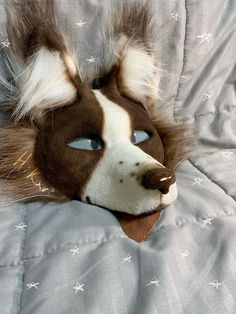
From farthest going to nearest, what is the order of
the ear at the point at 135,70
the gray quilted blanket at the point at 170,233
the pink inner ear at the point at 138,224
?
the ear at the point at 135,70, the pink inner ear at the point at 138,224, the gray quilted blanket at the point at 170,233

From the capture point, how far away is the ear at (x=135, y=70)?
0.74m

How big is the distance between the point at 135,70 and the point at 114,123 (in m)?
0.10

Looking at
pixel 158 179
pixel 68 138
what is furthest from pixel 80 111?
pixel 158 179

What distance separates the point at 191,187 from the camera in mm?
724

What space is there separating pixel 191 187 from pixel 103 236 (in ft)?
0.59

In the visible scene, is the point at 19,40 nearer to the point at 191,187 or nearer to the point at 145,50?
the point at 145,50

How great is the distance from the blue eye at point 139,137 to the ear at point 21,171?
0.13 m

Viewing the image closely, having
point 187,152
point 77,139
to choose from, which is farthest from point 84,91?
point 187,152

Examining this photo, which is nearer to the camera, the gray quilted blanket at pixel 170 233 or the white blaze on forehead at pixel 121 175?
the gray quilted blanket at pixel 170 233

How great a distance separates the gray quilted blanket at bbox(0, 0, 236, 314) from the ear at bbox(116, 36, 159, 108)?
7 centimetres

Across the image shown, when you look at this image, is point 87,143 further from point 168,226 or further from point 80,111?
point 168,226

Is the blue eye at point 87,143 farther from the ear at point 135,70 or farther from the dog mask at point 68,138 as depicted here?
the ear at point 135,70

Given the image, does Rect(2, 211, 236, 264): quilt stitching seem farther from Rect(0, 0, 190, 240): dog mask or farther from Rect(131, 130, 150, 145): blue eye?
Rect(131, 130, 150, 145): blue eye

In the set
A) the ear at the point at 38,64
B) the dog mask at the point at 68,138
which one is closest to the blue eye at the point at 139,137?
the dog mask at the point at 68,138
